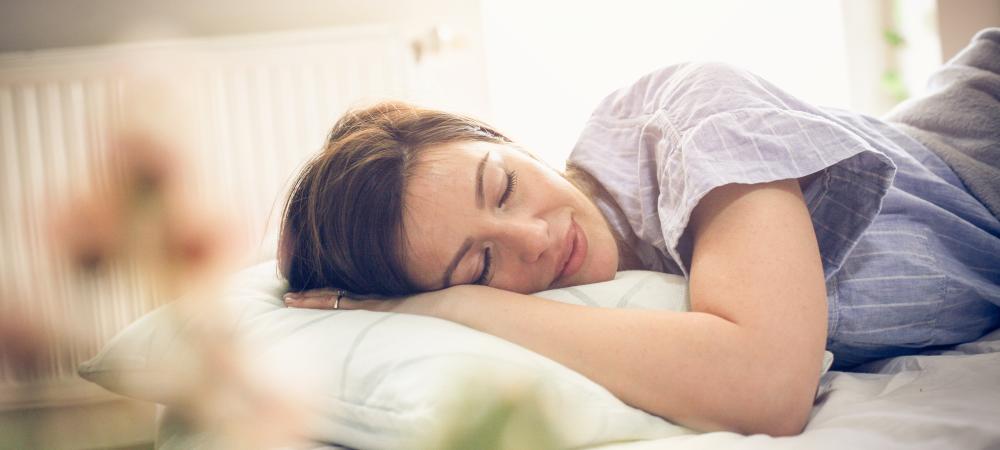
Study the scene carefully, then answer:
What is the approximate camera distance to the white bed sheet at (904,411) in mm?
438

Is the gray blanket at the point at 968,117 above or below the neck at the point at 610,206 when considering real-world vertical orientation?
above

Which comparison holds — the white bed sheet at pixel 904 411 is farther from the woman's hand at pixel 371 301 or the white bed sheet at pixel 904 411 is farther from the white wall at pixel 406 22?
the white wall at pixel 406 22

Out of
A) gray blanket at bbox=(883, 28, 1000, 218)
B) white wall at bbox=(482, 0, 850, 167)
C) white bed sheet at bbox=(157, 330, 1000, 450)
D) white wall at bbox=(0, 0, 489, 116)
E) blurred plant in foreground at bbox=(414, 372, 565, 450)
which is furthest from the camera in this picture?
white wall at bbox=(482, 0, 850, 167)

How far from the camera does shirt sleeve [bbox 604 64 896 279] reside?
0.65 m

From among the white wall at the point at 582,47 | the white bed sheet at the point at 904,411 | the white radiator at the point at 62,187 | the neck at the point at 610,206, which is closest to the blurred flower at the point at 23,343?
the white radiator at the point at 62,187

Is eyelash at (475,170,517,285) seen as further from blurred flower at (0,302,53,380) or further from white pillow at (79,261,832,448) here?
blurred flower at (0,302,53,380)

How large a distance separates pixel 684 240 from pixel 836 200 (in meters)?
0.15

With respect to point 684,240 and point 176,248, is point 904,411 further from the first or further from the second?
point 176,248

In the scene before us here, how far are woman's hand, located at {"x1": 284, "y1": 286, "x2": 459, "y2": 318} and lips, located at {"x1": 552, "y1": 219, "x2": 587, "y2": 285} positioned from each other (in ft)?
0.42

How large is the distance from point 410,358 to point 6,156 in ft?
1.11

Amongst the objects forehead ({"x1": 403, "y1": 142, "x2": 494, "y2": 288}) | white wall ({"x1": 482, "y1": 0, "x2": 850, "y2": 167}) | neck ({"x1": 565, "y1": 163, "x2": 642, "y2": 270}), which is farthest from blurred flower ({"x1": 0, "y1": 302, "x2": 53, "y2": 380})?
white wall ({"x1": 482, "y1": 0, "x2": 850, "y2": 167})

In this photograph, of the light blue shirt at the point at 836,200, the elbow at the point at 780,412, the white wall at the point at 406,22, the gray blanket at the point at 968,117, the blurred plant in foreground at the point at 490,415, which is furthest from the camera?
the white wall at the point at 406,22

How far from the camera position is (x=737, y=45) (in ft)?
7.41

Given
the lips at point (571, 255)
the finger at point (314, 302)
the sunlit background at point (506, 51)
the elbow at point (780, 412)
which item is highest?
the sunlit background at point (506, 51)
